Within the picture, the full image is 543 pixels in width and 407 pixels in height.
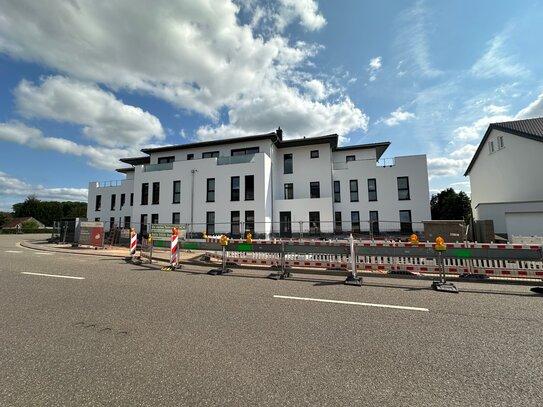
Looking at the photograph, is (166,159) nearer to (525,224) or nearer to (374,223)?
(374,223)

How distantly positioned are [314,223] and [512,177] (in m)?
17.2

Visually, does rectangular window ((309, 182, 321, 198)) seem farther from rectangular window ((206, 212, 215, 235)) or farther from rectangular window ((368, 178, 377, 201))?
rectangular window ((206, 212, 215, 235))

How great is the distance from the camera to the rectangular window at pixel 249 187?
23.6 m

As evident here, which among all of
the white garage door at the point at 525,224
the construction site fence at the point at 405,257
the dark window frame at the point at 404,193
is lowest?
the construction site fence at the point at 405,257

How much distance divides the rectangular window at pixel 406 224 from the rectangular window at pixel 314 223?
753 cm

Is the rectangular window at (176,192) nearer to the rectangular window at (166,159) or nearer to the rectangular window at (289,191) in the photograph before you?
the rectangular window at (166,159)

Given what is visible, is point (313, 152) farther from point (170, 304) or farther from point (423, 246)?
point (170, 304)

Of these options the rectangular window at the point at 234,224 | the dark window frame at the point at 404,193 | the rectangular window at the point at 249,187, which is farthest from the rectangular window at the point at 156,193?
the dark window frame at the point at 404,193

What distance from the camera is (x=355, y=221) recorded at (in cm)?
2536

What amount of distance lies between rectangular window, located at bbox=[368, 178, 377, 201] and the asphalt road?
1930cm

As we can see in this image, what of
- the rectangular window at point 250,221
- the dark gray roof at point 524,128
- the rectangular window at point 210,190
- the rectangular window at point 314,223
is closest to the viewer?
the dark gray roof at point 524,128

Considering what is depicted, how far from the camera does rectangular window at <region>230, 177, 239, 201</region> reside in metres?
24.2

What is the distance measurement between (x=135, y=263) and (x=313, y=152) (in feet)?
63.3

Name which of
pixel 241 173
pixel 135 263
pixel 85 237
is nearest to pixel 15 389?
pixel 135 263
